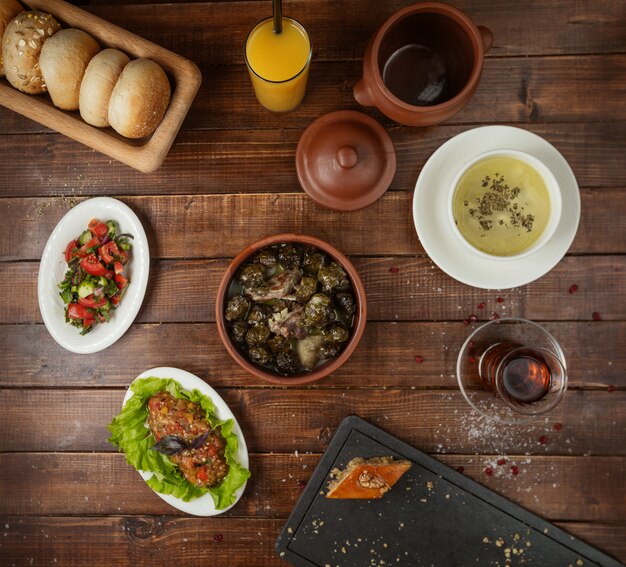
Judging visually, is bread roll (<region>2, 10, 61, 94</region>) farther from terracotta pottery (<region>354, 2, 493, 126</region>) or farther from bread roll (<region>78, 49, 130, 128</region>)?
terracotta pottery (<region>354, 2, 493, 126</region>)

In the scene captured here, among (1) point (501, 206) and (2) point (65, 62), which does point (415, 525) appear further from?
(2) point (65, 62)

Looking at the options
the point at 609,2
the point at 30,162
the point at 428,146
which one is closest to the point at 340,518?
the point at 428,146

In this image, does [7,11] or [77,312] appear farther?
[77,312]

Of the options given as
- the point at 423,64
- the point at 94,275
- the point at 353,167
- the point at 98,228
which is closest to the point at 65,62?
the point at 98,228

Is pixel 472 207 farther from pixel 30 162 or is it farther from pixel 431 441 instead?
pixel 30 162

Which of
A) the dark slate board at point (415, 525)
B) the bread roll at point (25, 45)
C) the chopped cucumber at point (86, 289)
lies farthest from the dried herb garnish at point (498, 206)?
the bread roll at point (25, 45)

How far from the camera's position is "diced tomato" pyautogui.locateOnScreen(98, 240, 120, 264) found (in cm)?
149

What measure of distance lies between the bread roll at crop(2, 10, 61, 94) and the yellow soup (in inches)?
41.2

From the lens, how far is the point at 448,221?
4.64 ft

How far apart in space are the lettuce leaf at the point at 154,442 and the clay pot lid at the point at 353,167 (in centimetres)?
63

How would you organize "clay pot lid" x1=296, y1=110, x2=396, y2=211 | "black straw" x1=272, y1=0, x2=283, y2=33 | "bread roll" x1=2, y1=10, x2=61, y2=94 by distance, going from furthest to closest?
"clay pot lid" x1=296, y1=110, x2=396, y2=211 → "bread roll" x1=2, y1=10, x2=61, y2=94 → "black straw" x1=272, y1=0, x2=283, y2=33

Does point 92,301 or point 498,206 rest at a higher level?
point 498,206

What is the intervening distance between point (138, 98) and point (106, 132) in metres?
0.14

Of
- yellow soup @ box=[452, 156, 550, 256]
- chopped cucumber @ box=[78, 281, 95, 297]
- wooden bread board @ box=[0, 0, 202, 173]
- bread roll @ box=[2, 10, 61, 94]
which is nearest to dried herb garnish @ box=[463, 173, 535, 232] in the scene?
yellow soup @ box=[452, 156, 550, 256]
